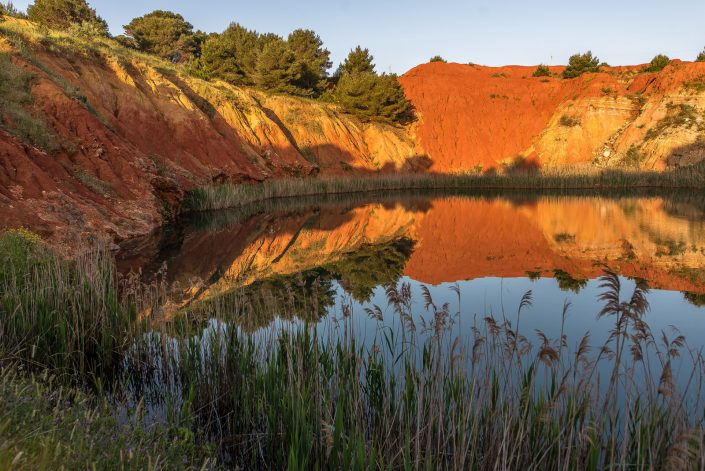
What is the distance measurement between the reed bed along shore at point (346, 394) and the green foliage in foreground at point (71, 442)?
0.08 feet

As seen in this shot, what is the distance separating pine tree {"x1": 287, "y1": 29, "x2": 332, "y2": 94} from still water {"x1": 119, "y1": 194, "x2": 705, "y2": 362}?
107 feet

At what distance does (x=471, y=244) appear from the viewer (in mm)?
17203

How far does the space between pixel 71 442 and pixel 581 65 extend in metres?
68.2

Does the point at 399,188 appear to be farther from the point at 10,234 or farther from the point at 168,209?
the point at 10,234

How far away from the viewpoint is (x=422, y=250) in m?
16.3

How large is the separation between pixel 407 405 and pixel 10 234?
838 cm

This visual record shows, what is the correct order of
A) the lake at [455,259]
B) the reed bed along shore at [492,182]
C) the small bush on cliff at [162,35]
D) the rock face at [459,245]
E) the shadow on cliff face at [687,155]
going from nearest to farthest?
the lake at [455,259] → the rock face at [459,245] → the reed bed along shore at [492,182] → the shadow on cliff face at [687,155] → the small bush on cliff at [162,35]

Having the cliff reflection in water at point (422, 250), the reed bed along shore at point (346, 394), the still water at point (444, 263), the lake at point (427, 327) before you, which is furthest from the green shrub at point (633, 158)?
the reed bed along shore at point (346, 394)

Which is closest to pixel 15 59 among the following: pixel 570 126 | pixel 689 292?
pixel 689 292

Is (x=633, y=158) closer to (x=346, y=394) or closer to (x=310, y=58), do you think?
(x=310, y=58)

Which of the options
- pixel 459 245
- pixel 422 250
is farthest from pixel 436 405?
pixel 459 245

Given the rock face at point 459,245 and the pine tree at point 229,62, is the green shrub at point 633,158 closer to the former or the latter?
the rock face at point 459,245

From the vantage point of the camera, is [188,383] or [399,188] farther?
[399,188]

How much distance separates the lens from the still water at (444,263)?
831 centimetres
